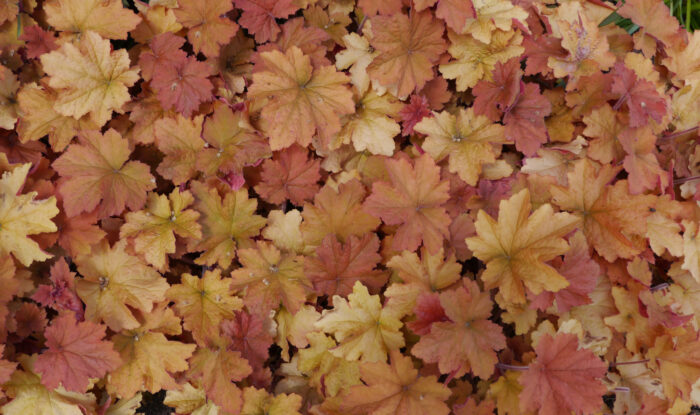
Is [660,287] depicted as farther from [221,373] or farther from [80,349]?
[80,349]

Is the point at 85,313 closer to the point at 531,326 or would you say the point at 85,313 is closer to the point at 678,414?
the point at 531,326

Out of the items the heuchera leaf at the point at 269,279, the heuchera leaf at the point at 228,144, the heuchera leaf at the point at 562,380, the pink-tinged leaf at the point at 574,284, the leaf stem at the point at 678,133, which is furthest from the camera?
the leaf stem at the point at 678,133

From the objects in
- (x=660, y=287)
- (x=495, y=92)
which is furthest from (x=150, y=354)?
(x=660, y=287)

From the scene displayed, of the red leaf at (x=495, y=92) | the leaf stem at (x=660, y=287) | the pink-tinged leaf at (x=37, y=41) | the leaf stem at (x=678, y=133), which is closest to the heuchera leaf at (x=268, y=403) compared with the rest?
the red leaf at (x=495, y=92)

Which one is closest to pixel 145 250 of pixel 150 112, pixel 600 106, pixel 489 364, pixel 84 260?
pixel 84 260

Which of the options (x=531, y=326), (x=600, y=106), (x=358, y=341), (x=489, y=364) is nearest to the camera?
(x=489, y=364)

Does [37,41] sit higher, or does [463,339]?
[37,41]

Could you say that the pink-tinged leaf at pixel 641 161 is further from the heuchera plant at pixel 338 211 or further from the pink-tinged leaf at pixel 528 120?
the pink-tinged leaf at pixel 528 120
